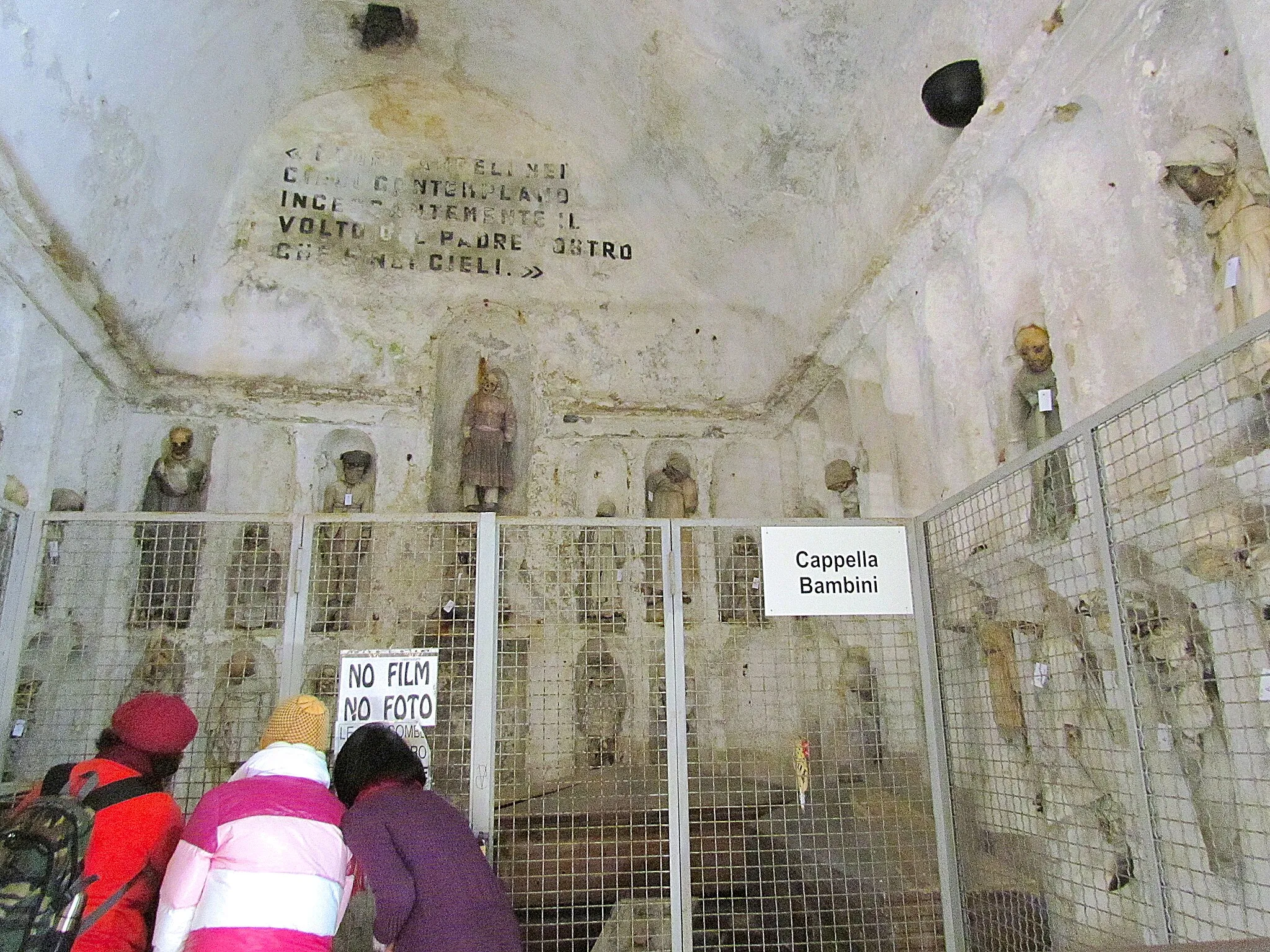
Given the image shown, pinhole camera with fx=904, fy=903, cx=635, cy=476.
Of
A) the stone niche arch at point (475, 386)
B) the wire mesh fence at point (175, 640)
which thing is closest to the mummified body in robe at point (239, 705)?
the wire mesh fence at point (175, 640)

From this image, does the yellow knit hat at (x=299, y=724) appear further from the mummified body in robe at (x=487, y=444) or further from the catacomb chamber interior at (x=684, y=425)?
the mummified body in robe at (x=487, y=444)

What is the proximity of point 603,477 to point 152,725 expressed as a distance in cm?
801

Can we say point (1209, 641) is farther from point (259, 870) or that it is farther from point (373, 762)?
point (259, 870)

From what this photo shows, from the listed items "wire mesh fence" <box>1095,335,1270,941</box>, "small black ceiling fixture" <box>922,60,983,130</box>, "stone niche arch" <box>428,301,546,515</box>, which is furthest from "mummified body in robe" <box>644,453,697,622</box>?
"wire mesh fence" <box>1095,335,1270,941</box>

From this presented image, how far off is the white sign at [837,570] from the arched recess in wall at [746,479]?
20.6ft

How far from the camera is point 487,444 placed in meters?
10.5

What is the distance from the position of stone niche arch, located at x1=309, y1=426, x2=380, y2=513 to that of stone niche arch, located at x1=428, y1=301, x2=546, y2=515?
696 millimetres

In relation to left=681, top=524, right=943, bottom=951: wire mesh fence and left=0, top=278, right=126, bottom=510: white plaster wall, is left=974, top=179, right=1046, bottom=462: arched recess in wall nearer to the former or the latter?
left=681, top=524, right=943, bottom=951: wire mesh fence

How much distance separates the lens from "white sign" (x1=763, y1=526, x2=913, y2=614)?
4.16 metres

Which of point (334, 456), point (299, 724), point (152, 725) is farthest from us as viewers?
point (334, 456)

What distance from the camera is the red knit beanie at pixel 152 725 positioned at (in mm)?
2881

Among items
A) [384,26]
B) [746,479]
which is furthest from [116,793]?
[384,26]

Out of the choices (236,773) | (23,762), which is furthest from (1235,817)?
(23,762)

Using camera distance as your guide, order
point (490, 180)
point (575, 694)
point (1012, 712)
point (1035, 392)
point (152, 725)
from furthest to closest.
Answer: point (490, 180)
point (1035, 392)
point (575, 694)
point (1012, 712)
point (152, 725)
